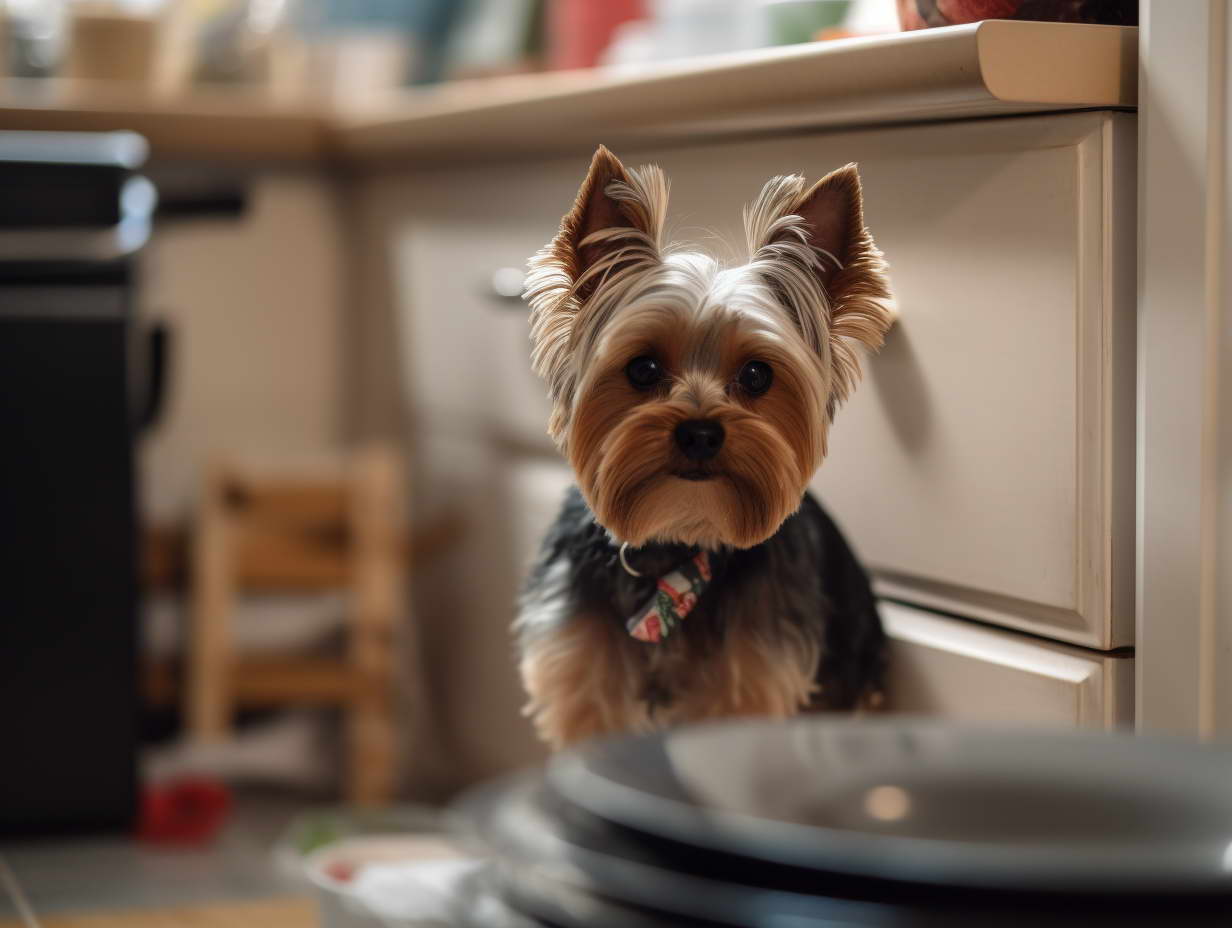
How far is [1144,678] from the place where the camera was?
0.64 meters

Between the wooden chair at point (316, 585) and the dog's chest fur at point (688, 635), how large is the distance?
3.35 feet

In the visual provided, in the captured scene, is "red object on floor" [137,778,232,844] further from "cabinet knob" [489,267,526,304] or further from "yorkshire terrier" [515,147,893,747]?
"yorkshire terrier" [515,147,893,747]

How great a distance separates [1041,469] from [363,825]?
0.75m

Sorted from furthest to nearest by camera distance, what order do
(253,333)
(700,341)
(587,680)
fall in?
(253,333)
(587,680)
(700,341)

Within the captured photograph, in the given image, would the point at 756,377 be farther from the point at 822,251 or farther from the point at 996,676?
the point at 996,676

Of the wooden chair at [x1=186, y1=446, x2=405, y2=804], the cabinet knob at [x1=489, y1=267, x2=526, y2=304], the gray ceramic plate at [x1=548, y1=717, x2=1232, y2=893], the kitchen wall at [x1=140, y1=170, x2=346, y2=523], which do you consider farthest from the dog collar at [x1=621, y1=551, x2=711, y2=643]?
the kitchen wall at [x1=140, y1=170, x2=346, y2=523]

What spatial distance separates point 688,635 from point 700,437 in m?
0.09

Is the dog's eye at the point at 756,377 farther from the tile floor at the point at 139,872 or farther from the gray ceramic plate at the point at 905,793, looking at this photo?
the tile floor at the point at 139,872

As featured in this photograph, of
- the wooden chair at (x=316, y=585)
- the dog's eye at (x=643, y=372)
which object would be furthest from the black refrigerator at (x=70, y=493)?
the dog's eye at (x=643, y=372)

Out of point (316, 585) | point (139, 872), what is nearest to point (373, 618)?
point (316, 585)

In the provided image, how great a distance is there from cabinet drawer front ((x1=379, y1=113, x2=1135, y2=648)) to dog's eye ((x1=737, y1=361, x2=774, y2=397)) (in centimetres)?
11

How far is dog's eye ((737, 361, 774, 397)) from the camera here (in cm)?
47

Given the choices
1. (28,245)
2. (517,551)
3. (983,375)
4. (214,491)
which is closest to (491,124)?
(517,551)

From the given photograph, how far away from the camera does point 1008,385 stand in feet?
2.04
